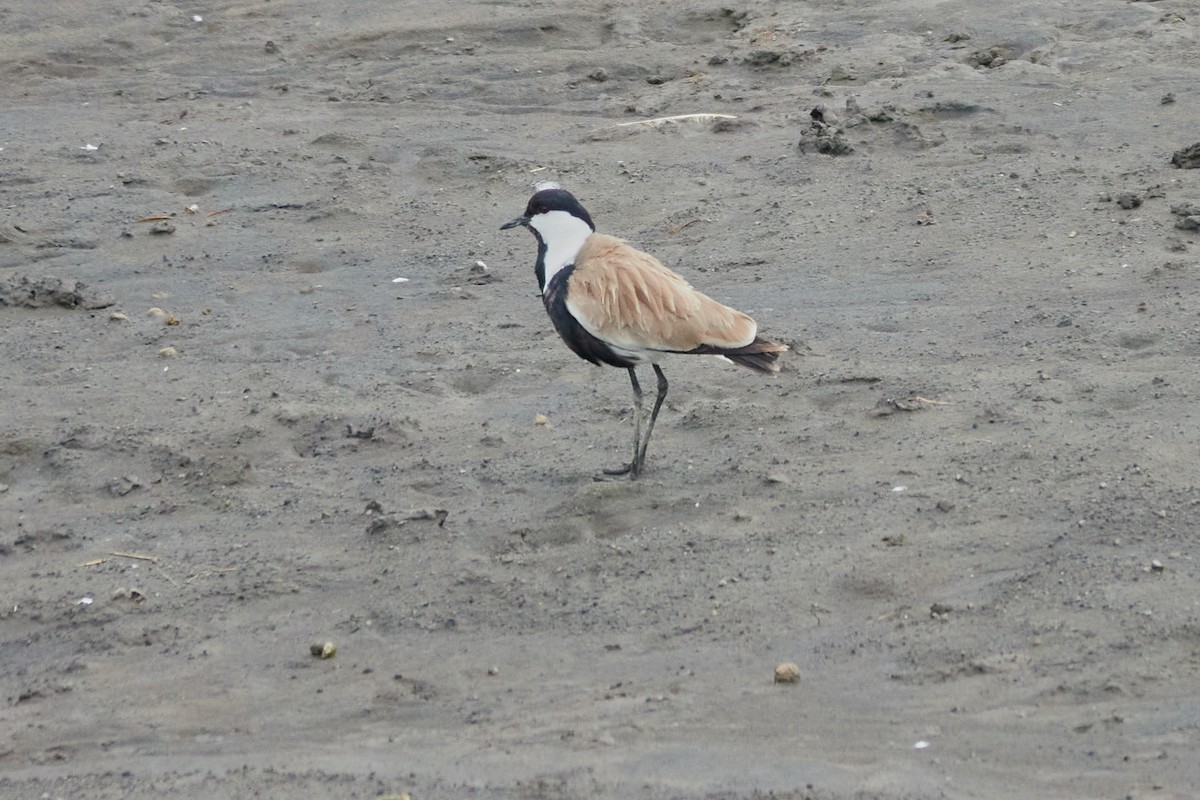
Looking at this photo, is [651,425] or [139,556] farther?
[651,425]

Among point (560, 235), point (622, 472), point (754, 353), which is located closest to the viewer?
point (754, 353)

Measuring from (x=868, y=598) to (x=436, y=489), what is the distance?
1.82 meters

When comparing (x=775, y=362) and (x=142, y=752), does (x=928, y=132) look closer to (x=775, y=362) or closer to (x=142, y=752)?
(x=775, y=362)

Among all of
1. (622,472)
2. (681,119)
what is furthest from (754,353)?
(681,119)

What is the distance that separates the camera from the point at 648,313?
555 centimetres

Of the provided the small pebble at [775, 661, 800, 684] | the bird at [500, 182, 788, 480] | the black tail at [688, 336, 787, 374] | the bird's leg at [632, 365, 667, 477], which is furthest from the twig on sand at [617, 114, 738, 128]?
the small pebble at [775, 661, 800, 684]

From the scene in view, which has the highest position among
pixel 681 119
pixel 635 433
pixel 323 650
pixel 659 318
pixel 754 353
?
pixel 681 119

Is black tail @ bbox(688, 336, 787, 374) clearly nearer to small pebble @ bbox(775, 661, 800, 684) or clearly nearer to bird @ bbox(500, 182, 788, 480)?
bird @ bbox(500, 182, 788, 480)

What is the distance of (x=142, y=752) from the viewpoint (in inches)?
160

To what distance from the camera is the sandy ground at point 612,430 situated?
4.02m

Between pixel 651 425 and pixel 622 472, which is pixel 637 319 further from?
pixel 622 472

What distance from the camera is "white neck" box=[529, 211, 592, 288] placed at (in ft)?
19.6

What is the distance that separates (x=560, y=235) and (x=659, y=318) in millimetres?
720

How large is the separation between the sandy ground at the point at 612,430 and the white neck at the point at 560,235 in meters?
0.71
